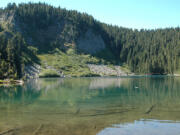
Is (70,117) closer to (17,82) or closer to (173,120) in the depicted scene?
(173,120)

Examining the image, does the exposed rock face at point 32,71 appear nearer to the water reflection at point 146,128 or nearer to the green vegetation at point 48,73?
the green vegetation at point 48,73

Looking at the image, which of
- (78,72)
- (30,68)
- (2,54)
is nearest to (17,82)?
(2,54)

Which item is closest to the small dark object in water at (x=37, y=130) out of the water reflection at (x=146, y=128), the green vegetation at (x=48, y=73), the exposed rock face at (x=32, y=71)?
the water reflection at (x=146, y=128)

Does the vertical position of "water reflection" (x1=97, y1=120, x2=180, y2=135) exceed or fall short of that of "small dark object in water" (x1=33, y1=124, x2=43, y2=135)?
it falls short

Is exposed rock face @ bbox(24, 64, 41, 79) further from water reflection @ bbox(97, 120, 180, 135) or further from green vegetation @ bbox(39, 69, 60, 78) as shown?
water reflection @ bbox(97, 120, 180, 135)

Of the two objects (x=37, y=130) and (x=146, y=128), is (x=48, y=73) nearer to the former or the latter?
(x=37, y=130)

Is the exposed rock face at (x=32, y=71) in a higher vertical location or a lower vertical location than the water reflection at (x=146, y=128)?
higher

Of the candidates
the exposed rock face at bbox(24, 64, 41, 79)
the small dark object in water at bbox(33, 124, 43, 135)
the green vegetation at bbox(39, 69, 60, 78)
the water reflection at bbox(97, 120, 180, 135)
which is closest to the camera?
the small dark object in water at bbox(33, 124, 43, 135)

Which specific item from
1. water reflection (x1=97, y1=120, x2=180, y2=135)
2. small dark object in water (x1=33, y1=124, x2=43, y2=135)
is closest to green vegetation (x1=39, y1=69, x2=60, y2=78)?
small dark object in water (x1=33, y1=124, x2=43, y2=135)

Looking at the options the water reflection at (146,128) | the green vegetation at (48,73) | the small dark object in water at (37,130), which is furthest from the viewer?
the green vegetation at (48,73)

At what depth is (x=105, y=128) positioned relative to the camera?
73.4ft

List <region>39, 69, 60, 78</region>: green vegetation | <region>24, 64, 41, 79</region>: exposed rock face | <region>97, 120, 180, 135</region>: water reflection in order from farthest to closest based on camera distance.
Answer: <region>39, 69, 60, 78</region>: green vegetation → <region>24, 64, 41, 79</region>: exposed rock face → <region>97, 120, 180, 135</region>: water reflection

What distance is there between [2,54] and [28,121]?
105 m

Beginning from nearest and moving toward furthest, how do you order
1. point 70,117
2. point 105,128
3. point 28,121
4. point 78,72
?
point 105,128 < point 28,121 < point 70,117 < point 78,72
